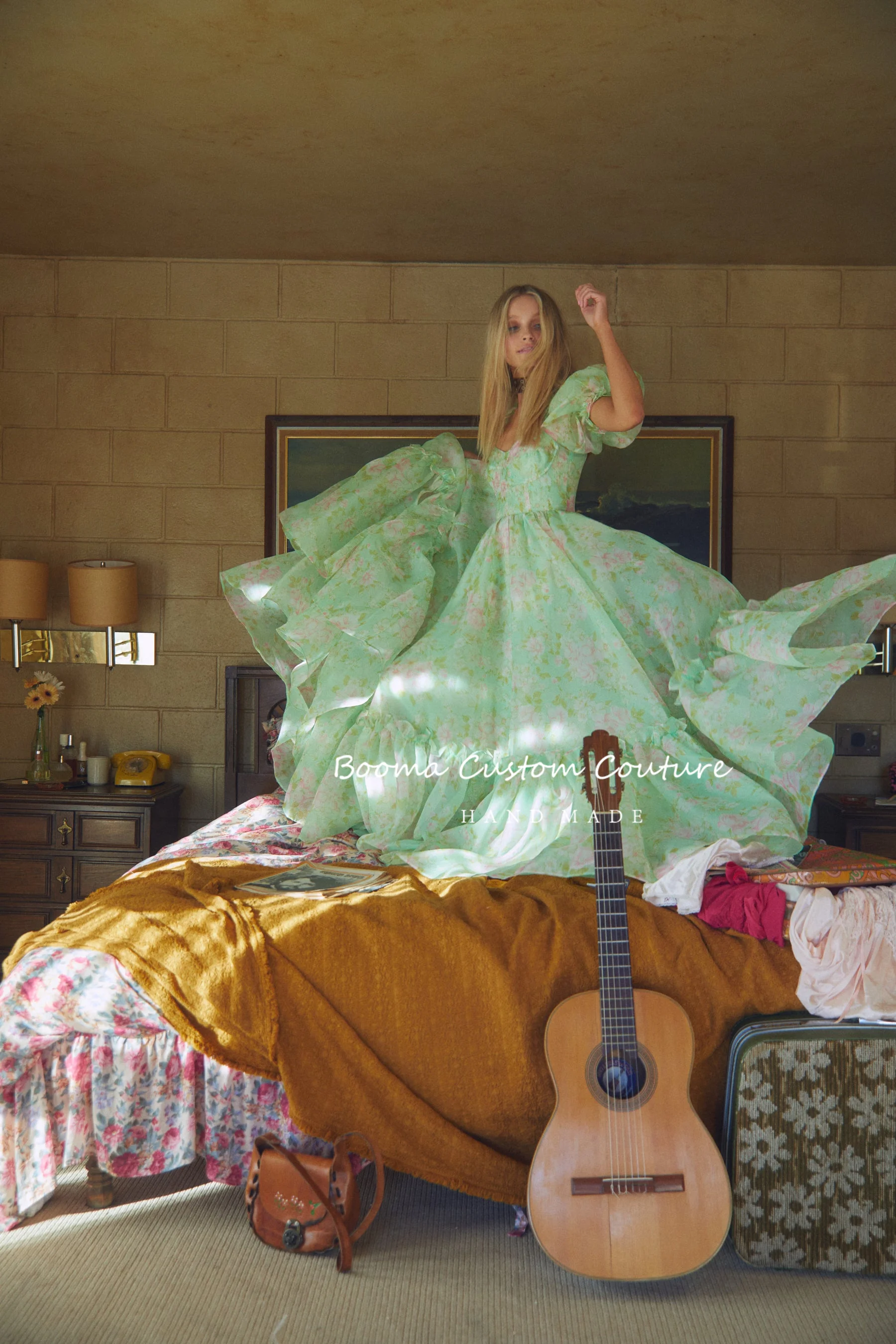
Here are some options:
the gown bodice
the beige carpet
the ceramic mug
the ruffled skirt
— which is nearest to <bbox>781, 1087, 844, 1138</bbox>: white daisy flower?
the beige carpet

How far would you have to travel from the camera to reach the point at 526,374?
2.65m

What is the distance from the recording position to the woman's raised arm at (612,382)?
2311mm

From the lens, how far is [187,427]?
12.9ft

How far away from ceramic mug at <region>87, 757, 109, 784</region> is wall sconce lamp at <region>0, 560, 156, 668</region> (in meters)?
0.42

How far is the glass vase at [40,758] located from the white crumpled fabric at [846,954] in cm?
273

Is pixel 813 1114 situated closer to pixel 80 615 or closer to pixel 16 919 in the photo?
pixel 16 919

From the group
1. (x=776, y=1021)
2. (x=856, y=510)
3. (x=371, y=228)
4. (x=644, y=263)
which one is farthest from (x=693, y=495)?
(x=776, y=1021)

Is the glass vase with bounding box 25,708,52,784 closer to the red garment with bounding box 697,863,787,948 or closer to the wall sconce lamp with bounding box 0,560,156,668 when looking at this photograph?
the wall sconce lamp with bounding box 0,560,156,668

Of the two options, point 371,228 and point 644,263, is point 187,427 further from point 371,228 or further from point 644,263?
point 644,263

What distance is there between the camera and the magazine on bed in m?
1.95

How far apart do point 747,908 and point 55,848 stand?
2478 mm

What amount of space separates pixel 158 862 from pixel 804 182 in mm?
2763

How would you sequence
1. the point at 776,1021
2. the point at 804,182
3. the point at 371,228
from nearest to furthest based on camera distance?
the point at 776,1021 < the point at 804,182 < the point at 371,228

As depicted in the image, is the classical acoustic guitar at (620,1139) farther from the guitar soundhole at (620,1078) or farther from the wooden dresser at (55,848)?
the wooden dresser at (55,848)
